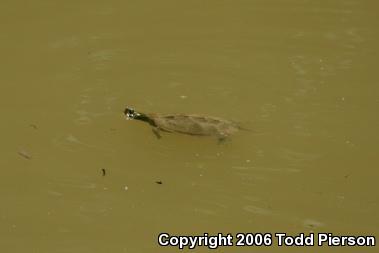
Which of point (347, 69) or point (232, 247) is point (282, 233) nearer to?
point (232, 247)

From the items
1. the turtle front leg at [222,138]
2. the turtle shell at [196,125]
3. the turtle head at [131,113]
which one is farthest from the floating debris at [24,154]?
the turtle front leg at [222,138]

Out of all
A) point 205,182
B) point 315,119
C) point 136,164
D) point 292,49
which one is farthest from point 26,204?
point 292,49

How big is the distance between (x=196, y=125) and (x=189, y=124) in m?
0.05

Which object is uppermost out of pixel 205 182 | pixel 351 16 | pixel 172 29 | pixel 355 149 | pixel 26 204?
pixel 351 16

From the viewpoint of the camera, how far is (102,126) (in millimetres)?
4008

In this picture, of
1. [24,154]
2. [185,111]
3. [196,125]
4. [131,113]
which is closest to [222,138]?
[196,125]

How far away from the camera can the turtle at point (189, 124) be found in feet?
12.5

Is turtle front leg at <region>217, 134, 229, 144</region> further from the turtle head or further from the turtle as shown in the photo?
the turtle head

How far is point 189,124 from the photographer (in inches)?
151

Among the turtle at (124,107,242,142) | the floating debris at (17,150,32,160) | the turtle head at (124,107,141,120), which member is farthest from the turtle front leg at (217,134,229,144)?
the floating debris at (17,150,32,160)

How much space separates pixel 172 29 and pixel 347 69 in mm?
1469

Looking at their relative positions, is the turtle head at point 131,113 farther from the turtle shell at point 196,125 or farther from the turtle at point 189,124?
the turtle shell at point 196,125

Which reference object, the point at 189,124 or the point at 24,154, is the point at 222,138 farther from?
the point at 24,154

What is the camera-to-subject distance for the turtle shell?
3803 mm
